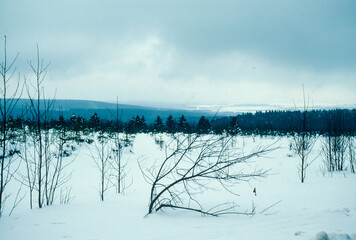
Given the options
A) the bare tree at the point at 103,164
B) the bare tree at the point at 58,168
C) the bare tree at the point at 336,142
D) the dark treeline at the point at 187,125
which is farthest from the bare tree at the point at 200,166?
the bare tree at the point at 336,142

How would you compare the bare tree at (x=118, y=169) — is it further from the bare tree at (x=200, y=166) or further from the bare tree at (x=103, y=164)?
the bare tree at (x=200, y=166)

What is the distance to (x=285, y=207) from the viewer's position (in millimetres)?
5645

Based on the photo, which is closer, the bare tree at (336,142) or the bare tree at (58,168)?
the bare tree at (58,168)

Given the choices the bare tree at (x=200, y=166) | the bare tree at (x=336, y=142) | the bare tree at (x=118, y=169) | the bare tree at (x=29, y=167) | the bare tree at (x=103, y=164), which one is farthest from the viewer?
the bare tree at (x=336, y=142)

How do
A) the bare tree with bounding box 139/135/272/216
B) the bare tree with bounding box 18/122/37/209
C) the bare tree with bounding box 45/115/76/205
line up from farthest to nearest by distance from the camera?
the bare tree with bounding box 45/115/76/205 < the bare tree with bounding box 18/122/37/209 < the bare tree with bounding box 139/135/272/216

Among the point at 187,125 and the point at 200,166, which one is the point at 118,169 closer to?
the point at 187,125

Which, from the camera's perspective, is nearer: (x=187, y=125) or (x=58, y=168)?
(x=187, y=125)

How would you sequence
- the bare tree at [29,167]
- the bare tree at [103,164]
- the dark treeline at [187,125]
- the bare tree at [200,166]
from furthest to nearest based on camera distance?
the bare tree at [103,164] < the bare tree at [29,167] < the dark treeline at [187,125] < the bare tree at [200,166]

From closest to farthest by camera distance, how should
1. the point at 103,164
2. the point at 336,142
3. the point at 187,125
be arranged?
the point at 187,125, the point at 103,164, the point at 336,142

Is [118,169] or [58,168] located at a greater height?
[58,168]

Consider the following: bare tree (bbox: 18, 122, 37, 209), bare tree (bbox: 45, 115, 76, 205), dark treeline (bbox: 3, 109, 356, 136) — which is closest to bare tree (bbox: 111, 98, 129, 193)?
dark treeline (bbox: 3, 109, 356, 136)

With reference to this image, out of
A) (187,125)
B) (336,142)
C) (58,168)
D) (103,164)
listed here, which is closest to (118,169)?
(58,168)

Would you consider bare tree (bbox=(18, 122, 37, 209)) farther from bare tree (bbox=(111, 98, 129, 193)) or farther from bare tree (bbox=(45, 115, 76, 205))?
bare tree (bbox=(111, 98, 129, 193))

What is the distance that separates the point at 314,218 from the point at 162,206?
349cm
